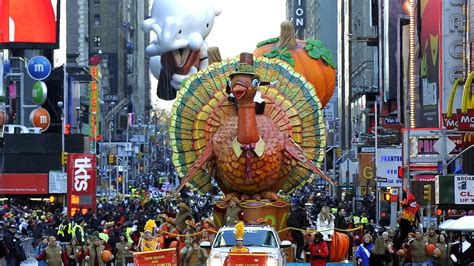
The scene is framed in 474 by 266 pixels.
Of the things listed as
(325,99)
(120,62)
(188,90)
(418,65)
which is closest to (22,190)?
(418,65)

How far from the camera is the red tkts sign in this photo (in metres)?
49.2

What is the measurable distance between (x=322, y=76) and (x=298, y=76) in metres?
12.4

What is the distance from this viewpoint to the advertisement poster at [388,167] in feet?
155

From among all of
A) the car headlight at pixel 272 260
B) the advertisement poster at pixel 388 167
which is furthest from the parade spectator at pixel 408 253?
the advertisement poster at pixel 388 167

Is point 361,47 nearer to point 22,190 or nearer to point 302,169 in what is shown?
point 22,190

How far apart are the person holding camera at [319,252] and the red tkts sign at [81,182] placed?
2148 centimetres

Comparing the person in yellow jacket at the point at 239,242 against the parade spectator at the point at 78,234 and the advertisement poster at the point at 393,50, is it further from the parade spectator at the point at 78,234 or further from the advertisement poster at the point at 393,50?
the advertisement poster at the point at 393,50

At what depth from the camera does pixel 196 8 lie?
77.2 meters

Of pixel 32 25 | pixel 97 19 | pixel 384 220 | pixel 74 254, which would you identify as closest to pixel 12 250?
pixel 74 254

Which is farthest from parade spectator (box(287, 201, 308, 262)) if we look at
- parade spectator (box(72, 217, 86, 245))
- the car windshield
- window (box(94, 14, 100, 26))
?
window (box(94, 14, 100, 26))

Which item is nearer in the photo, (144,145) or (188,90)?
(188,90)

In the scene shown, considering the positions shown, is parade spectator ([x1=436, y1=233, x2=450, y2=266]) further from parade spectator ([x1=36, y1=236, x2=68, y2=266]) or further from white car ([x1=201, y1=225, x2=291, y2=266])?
parade spectator ([x1=36, y1=236, x2=68, y2=266])

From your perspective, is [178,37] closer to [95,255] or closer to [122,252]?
[122,252]

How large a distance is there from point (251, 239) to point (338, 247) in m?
6.01
